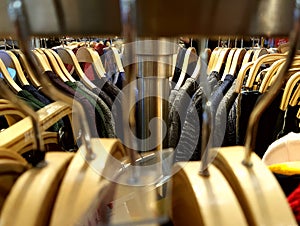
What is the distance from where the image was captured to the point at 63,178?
0.27m

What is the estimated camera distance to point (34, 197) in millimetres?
250

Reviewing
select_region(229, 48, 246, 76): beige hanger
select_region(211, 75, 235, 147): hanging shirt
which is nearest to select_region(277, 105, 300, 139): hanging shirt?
select_region(211, 75, 235, 147): hanging shirt

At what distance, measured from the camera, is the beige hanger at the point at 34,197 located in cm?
24

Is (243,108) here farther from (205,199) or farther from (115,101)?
(205,199)

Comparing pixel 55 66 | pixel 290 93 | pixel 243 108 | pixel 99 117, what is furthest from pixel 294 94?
pixel 55 66

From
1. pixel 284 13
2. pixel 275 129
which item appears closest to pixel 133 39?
pixel 284 13

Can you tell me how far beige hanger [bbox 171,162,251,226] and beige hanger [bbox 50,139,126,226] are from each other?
7 centimetres

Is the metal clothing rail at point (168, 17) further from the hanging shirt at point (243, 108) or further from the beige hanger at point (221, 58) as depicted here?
the beige hanger at point (221, 58)

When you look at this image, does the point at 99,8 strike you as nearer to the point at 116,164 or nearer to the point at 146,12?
the point at 146,12

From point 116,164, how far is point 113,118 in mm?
385

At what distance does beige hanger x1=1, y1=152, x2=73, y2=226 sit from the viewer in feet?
0.79

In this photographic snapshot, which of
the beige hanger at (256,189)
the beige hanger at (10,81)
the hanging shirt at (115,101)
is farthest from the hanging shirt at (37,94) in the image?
the beige hanger at (256,189)

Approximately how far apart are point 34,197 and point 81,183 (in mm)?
39

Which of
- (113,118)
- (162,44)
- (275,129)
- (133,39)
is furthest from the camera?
(275,129)
